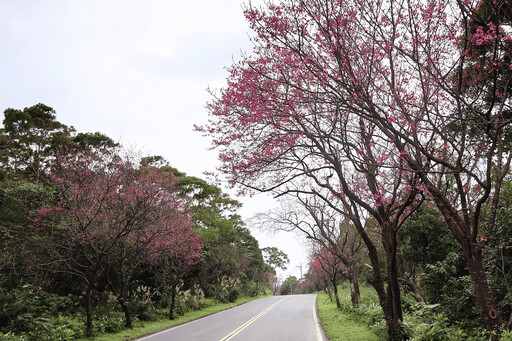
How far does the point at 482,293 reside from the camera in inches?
204

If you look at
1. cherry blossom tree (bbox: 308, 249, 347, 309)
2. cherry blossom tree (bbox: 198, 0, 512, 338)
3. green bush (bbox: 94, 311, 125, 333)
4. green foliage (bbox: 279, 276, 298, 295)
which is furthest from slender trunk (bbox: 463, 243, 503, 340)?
green foliage (bbox: 279, 276, 298, 295)

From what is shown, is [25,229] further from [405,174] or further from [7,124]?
[405,174]

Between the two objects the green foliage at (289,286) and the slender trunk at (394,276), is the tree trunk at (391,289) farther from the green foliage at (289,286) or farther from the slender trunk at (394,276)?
the green foliage at (289,286)

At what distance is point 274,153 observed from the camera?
812 centimetres

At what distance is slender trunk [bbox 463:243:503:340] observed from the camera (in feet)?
16.8

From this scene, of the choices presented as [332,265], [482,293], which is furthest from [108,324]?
[332,265]

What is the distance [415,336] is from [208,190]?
2290 cm

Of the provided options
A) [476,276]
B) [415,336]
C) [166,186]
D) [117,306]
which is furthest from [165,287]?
[476,276]

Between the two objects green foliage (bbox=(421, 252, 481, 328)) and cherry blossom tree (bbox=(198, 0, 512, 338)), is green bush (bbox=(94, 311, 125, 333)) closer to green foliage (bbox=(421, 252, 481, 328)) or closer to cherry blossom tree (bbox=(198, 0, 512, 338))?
cherry blossom tree (bbox=(198, 0, 512, 338))

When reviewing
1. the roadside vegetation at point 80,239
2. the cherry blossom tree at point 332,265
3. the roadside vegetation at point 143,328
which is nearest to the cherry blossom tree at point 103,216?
the roadside vegetation at point 80,239

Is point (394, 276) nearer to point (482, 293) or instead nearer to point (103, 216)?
point (482, 293)

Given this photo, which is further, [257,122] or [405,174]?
[405,174]

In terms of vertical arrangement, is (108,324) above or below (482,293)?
below

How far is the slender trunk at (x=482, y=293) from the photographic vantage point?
5121 millimetres
